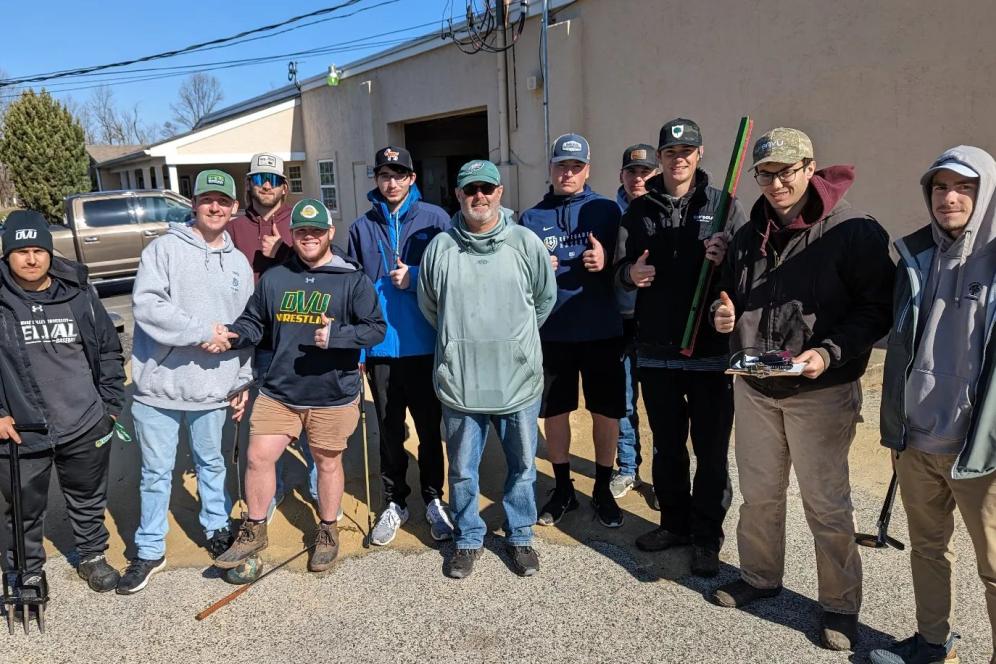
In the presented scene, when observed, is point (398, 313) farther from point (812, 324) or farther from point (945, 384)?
point (945, 384)

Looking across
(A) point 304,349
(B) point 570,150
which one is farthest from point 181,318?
(B) point 570,150

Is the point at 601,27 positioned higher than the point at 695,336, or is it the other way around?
the point at 601,27

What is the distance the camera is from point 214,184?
3479 millimetres

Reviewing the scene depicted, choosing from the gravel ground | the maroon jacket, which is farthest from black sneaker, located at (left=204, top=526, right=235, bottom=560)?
the maroon jacket

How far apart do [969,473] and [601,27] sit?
8.27 meters

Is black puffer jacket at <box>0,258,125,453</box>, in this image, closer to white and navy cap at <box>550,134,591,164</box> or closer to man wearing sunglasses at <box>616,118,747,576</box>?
white and navy cap at <box>550,134,591,164</box>

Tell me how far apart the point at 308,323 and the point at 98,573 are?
1.64 metres

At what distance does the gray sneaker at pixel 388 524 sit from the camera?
151 inches

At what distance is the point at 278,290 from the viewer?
3.48m

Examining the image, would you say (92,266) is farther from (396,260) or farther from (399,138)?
(396,260)

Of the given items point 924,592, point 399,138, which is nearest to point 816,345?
point 924,592

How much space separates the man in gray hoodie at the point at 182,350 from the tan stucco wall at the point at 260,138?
16.4 metres

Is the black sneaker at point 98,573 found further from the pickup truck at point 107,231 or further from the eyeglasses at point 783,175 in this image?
the pickup truck at point 107,231

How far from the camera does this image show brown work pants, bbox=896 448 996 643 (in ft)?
7.95
